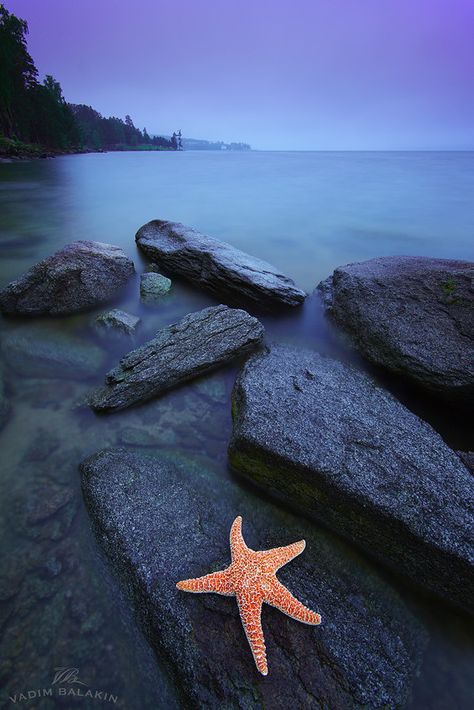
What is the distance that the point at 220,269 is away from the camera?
6285mm

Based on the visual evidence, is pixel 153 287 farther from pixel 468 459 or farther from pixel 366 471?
pixel 468 459

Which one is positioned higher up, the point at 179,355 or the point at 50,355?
the point at 179,355

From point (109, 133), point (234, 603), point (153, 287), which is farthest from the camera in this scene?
point (109, 133)

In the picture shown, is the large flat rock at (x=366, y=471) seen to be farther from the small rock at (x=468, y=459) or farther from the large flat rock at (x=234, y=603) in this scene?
the large flat rock at (x=234, y=603)

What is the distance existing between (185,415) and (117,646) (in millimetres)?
2252

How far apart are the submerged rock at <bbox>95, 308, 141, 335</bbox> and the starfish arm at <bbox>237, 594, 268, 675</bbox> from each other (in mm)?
4217

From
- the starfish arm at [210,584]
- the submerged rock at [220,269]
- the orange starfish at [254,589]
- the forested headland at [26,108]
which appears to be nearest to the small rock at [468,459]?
the orange starfish at [254,589]

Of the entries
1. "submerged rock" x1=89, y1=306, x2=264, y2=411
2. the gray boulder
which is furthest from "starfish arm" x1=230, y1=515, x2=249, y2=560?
the gray boulder

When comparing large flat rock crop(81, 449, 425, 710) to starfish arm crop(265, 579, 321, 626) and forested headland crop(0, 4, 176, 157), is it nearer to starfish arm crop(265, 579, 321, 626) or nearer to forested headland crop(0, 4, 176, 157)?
starfish arm crop(265, 579, 321, 626)

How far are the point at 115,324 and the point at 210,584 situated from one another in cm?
420

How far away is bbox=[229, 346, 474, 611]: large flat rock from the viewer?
272 centimetres

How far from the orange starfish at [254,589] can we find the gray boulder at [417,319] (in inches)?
118

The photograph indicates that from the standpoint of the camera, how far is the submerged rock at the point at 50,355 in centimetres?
473

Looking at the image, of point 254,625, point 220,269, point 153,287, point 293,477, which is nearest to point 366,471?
point 293,477
